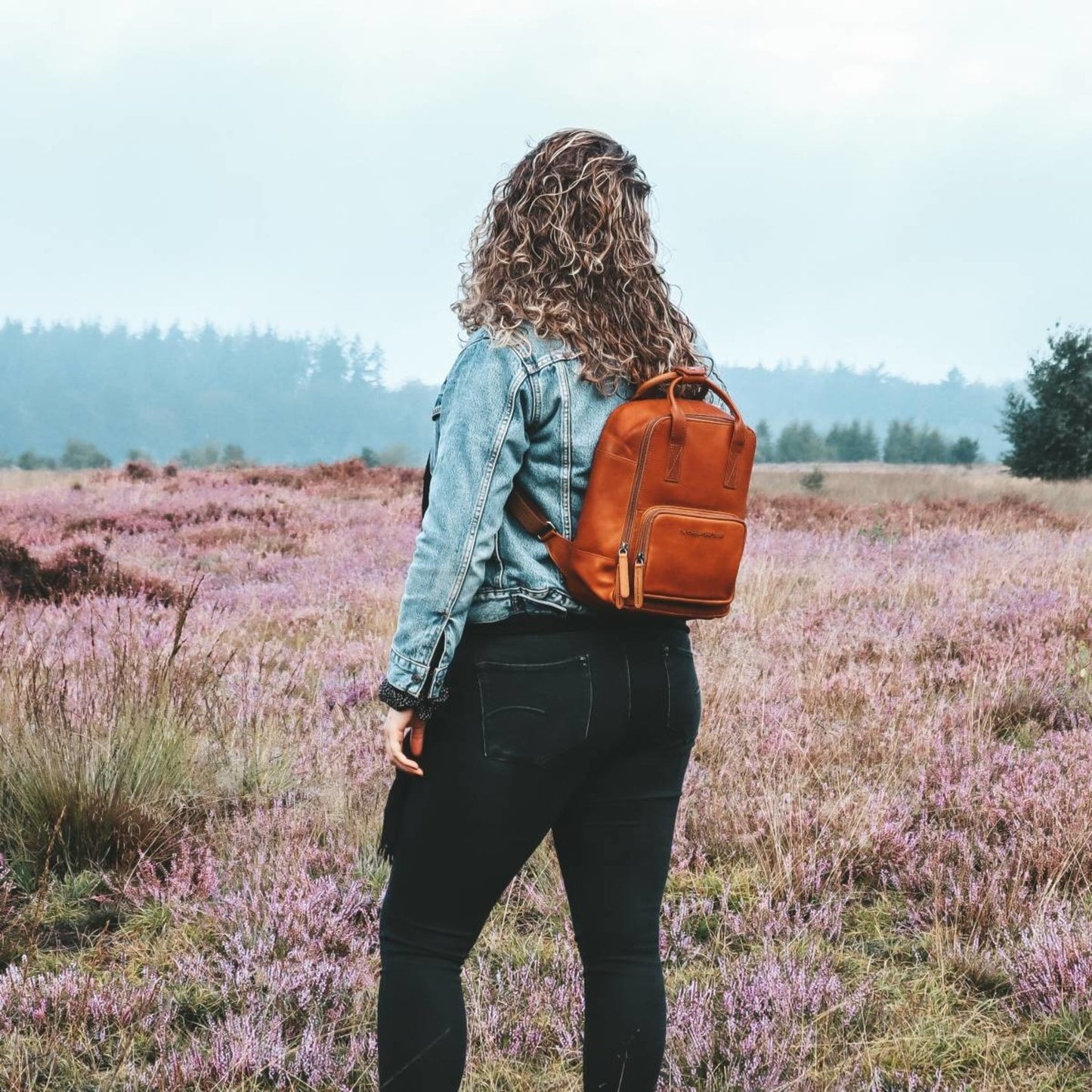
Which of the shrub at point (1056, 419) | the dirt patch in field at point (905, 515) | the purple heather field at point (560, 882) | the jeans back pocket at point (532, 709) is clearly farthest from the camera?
the shrub at point (1056, 419)

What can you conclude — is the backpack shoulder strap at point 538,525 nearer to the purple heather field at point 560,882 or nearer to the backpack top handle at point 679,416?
the backpack top handle at point 679,416

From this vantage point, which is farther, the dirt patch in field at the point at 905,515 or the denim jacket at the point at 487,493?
the dirt patch in field at the point at 905,515

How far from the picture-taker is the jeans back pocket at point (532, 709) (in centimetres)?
162

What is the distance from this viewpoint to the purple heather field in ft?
8.16

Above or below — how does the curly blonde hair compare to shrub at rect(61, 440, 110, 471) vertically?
above

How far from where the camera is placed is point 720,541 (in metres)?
1.78

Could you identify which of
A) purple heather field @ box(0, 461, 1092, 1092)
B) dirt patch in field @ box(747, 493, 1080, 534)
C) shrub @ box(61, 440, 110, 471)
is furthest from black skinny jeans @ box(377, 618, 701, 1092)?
shrub @ box(61, 440, 110, 471)

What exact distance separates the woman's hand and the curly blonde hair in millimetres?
681

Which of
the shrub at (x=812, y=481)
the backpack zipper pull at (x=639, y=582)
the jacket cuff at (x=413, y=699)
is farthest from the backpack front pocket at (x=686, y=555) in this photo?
the shrub at (x=812, y=481)

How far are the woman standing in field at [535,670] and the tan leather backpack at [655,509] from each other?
0.18 ft

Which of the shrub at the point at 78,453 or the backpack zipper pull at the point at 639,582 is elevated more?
the backpack zipper pull at the point at 639,582

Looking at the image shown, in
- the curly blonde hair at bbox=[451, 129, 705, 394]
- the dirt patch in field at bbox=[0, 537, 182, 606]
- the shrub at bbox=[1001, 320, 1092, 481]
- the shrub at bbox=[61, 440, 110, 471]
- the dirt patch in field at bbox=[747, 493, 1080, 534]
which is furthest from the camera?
the shrub at bbox=[61, 440, 110, 471]

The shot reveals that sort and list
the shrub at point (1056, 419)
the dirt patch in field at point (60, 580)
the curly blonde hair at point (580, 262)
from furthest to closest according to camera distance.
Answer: the shrub at point (1056, 419)
the dirt patch in field at point (60, 580)
the curly blonde hair at point (580, 262)

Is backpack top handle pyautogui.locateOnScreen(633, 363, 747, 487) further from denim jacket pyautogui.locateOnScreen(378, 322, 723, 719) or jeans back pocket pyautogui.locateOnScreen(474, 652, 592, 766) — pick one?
jeans back pocket pyautogui.locateOnScreen(474, 652, 592, 766)
